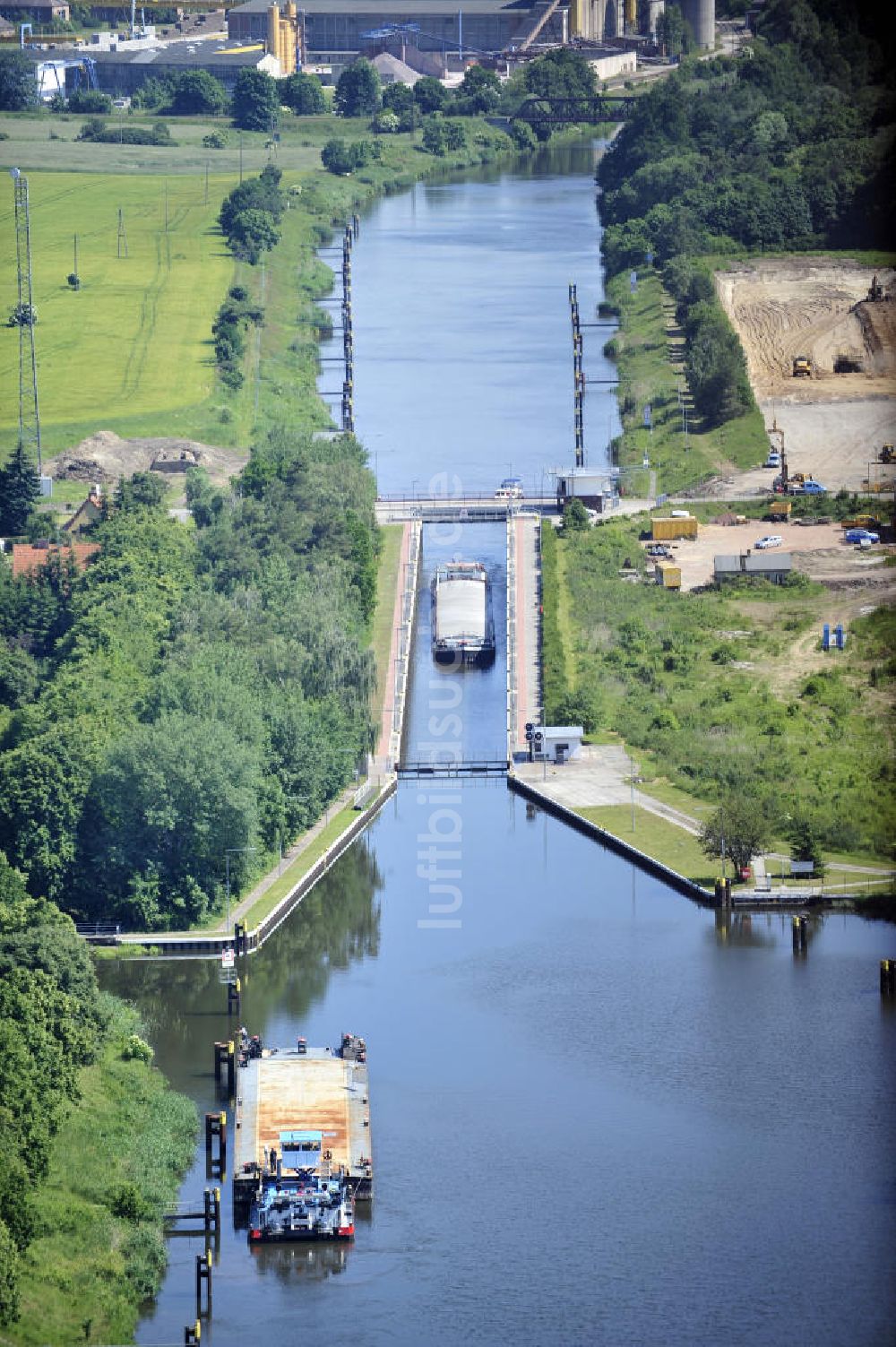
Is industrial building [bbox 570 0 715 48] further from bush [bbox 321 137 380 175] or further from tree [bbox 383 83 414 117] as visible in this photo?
bush [bbox 321 137 380 175]

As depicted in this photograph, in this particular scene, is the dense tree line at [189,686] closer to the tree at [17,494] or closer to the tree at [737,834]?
the tree at [17,494]

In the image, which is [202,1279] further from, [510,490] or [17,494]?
[510,490]

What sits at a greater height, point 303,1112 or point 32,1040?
point 32,1040

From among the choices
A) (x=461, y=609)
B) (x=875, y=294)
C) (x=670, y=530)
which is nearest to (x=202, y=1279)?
(x=461, y=609)

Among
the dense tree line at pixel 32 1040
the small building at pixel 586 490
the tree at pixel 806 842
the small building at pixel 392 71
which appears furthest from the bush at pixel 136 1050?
the small building at pixel 392 71

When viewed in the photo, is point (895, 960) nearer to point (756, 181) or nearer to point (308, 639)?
point (308, 639)
